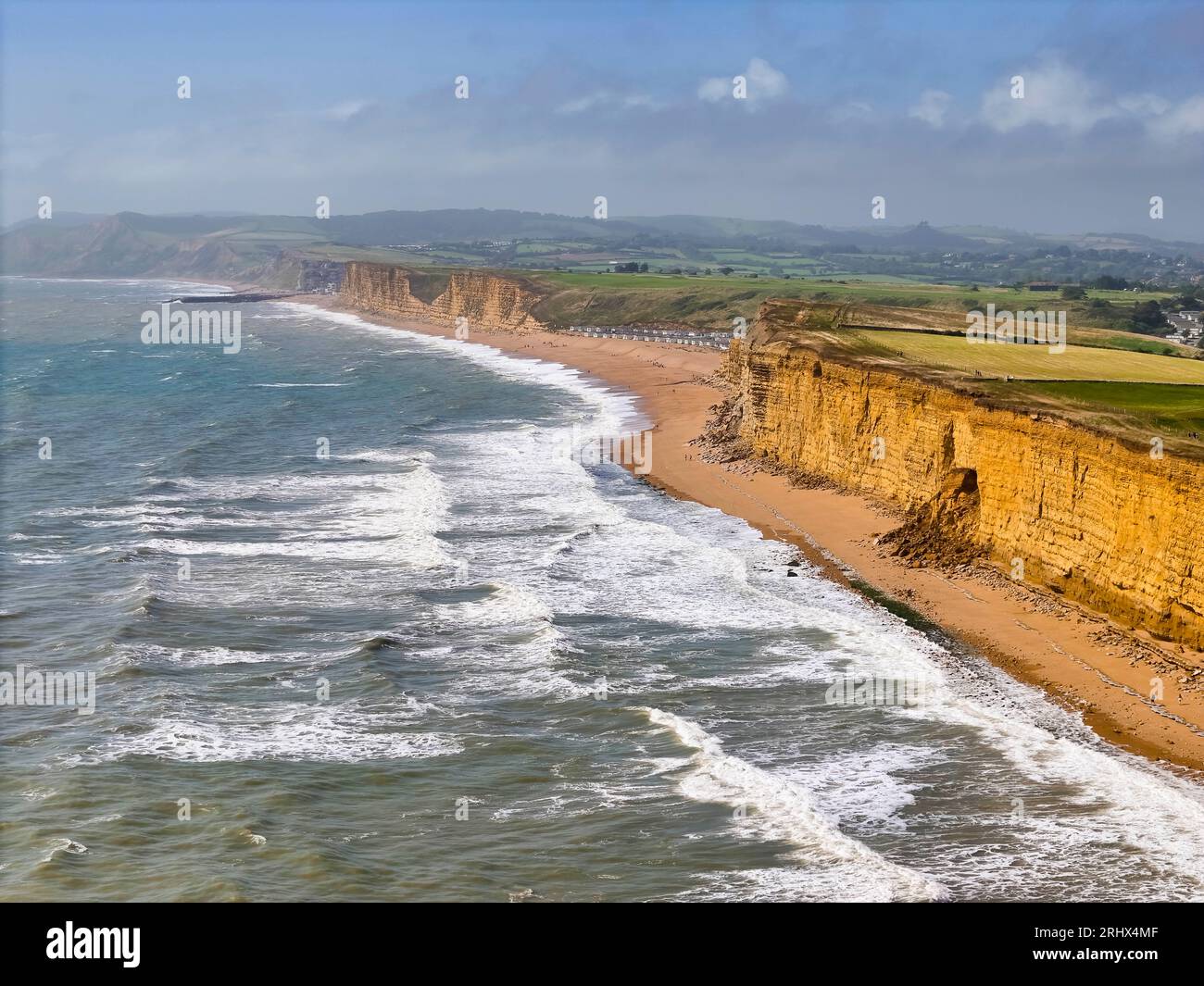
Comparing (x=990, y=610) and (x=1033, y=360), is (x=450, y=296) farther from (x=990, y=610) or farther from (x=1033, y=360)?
(x=990, y=610)

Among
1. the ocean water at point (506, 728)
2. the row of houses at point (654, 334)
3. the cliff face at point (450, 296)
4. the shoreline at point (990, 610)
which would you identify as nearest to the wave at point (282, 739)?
the ocean water at point (506, 728)

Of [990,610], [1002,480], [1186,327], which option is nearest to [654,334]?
[1186,327]

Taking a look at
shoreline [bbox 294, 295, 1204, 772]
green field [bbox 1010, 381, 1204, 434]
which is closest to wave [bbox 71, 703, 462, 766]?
shoreline [bbox 294, 295, 1204, 772]

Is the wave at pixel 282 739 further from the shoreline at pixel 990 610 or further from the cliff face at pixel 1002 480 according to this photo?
the cliff face at pixel 1002 480

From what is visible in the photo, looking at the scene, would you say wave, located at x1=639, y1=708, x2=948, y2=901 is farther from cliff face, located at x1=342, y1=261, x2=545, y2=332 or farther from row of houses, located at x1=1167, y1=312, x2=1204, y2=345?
cliff face, located at x1=342, y1=261, x2=545, y2=332
